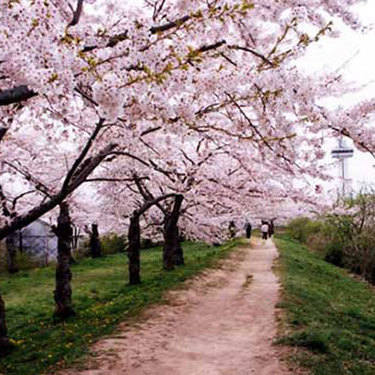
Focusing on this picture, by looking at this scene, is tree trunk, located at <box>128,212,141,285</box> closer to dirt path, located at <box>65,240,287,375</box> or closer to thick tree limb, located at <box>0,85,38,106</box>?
dirt path, located at <box>65,240,287,375</box>

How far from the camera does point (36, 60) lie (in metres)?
4.11

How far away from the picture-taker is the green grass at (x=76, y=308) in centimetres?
767

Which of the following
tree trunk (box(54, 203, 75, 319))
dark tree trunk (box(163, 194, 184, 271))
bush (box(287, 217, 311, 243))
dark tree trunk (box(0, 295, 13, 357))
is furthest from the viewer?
bush (box(287, 217, 311, 243))

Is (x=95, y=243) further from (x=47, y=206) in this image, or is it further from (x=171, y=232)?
(x=47, y=206)

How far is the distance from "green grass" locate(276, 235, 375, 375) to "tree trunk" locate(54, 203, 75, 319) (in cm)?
471

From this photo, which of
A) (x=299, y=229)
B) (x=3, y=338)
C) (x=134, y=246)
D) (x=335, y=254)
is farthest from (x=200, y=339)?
(x=299, y=229)

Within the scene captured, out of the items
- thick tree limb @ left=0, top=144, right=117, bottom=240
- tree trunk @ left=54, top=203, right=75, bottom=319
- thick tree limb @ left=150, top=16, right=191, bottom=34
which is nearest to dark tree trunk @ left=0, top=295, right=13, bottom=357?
thick tree limb @ left=0, top=144, right=117, bottom=240

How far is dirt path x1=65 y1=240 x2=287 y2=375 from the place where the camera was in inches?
262

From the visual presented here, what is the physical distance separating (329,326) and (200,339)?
236 centimetres

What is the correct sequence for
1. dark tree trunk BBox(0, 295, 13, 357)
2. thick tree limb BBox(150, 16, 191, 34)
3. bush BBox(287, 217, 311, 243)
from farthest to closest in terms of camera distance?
bush BBox(287, 217, 311, 243) < dark tree trunk BBox(0, 295, 13, 357) < thick tree limb BBox(150, 16, 191, 34)

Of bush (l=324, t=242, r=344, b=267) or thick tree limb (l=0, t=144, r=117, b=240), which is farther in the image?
bush (l=324, t=242, r=344, b=267)

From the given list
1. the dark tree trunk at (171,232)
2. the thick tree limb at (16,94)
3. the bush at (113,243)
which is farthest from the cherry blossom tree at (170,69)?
the bush at (113,243)

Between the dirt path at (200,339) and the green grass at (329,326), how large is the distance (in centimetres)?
41

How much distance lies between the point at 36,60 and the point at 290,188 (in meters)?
12.6
